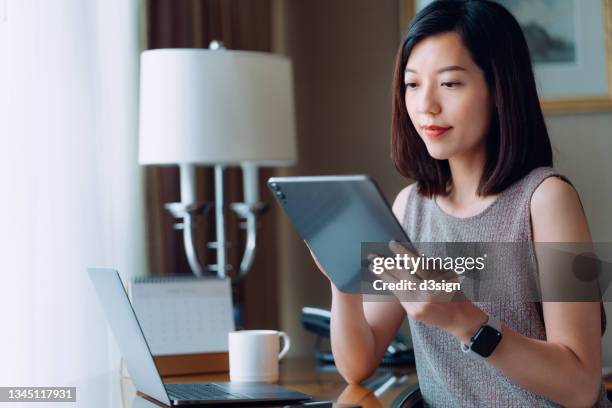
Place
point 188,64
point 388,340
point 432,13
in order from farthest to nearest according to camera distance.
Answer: point 188,64 < point 388,340 < point 432,13

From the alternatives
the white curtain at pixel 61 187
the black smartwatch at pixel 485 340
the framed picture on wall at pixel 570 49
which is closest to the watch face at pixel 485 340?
the black smartwatch at pixel 485 340

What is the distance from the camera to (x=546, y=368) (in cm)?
127

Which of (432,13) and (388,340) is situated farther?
(388,340)

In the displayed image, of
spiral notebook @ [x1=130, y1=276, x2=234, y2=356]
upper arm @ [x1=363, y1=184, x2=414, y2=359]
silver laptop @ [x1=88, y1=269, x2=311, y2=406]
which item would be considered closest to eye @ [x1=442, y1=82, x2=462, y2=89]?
upper arm @ [x1=363, y1=184, x2=414, y2=359]

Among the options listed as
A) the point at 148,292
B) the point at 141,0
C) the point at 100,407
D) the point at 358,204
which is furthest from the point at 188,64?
the point at 358,204

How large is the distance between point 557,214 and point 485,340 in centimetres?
25

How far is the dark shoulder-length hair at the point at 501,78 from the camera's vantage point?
4.66 ft

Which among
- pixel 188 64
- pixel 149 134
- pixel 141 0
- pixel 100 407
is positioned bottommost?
pixel 100 407

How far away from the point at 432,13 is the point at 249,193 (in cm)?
91

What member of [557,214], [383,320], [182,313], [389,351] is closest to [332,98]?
[389,351]

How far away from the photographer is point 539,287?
4.63ft

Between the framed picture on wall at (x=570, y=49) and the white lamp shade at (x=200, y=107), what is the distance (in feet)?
3.36

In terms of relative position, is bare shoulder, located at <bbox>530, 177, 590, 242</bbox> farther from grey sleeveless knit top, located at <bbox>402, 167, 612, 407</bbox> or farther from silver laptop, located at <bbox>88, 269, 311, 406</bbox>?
silver laptop, located at <bbox>88, 269, 311, 406</bbox>

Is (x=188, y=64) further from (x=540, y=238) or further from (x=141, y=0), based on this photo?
(x=540, y=238)
